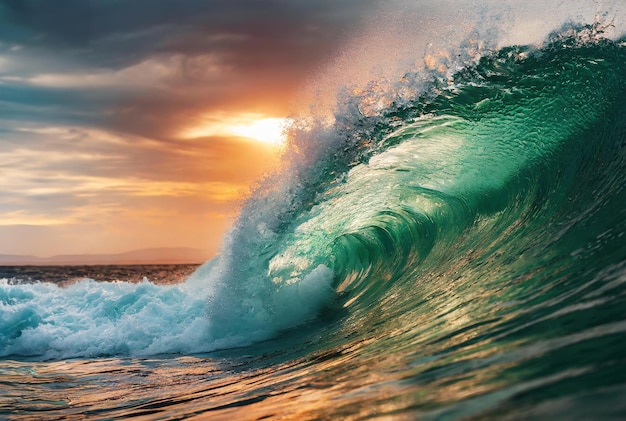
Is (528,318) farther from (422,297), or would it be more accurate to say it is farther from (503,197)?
(503,197)

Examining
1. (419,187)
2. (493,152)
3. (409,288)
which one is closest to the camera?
(409,288)

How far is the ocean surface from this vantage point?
114 inches

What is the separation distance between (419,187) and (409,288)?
11.2 feet

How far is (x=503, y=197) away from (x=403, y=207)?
3181 mm

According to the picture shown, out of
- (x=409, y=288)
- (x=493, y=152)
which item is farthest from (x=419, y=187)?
(x=409, y=288)

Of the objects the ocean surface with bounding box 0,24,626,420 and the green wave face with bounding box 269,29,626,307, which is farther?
the green wave face with bounding box 269,29,626,307

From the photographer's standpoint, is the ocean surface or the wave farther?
the wave

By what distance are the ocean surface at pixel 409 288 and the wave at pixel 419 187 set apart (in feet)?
0.11

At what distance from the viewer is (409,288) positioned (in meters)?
7.39

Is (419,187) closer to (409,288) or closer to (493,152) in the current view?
(493,152)

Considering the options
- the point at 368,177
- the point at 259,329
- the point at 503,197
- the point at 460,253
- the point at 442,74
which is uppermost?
the point at 442,74

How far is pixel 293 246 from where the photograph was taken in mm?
10297

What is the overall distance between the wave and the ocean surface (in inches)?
1.3

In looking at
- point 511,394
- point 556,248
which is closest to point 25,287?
point 556,248
